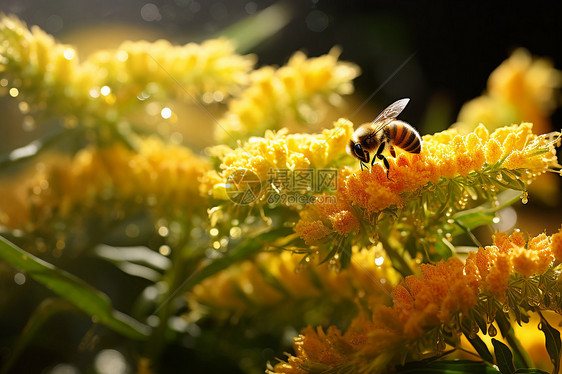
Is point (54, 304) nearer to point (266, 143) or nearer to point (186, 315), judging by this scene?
point (186, 315)

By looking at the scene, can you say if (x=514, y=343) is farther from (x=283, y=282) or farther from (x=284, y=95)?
(x=284, y=95)

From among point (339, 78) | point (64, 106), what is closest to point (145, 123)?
point (64, 106)

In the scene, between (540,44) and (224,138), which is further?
(540,44)

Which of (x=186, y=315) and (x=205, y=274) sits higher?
(x=205, y=274)

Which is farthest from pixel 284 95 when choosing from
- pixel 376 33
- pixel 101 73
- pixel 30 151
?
pixel 376 33

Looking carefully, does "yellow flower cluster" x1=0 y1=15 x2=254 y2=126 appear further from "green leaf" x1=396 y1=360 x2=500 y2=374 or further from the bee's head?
"green leaf" x1=396 y1=360 x2=500 y2=374

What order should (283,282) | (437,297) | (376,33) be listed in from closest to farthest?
(437,297)
(283,282)
(376,33)
